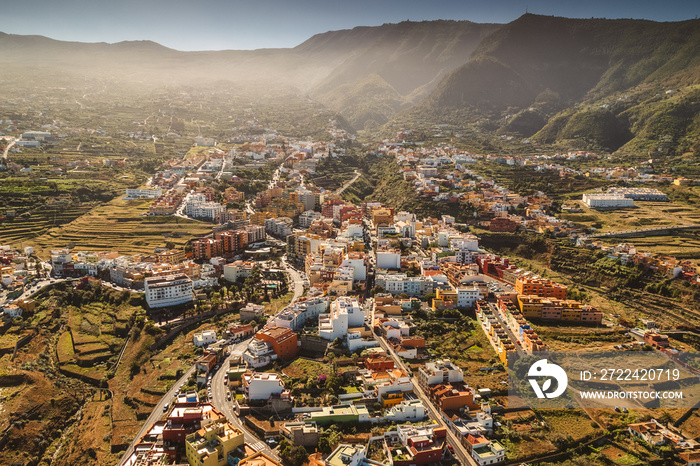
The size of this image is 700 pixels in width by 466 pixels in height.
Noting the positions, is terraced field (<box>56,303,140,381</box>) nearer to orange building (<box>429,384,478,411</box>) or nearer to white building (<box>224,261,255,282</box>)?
white building (<box>224,261,255,282</box>)

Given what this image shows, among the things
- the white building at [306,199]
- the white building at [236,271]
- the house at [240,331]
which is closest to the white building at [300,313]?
the house at [240,331]

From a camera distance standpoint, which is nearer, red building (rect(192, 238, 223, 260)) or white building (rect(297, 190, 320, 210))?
red building (rect(192, 238, 223, 260))

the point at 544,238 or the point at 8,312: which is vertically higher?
the point at 544,238

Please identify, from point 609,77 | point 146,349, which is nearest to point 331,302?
point 146,349

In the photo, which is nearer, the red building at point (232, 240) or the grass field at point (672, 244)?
the grass field at point (672, 244)

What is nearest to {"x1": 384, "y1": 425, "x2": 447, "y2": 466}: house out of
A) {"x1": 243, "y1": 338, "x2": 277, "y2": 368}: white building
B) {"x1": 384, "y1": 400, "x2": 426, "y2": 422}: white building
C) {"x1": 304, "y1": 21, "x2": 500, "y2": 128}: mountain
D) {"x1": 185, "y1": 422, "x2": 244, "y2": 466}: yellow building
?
{"x1": 384, "y1": 400, "x2": 426, "y2": 422}: white building

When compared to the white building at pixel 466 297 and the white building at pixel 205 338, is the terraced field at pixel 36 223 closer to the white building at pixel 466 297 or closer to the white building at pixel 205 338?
the white building at pixel 205 338

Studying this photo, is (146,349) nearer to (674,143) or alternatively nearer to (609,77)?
(674,143)
